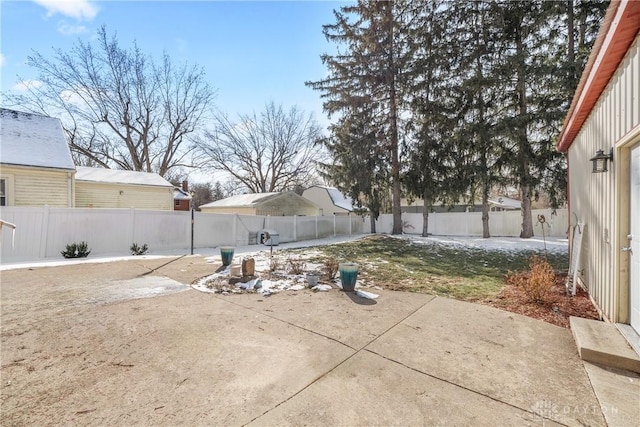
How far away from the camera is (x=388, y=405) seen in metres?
2.07

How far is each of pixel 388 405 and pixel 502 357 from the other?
150cm

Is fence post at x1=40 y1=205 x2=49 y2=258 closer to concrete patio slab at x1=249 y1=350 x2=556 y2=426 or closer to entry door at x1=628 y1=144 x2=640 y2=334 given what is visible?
concrete patio slab at x1=249 y1=350 x2=556 y2=426

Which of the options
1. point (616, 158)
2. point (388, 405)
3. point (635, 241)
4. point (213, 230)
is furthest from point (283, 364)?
point (213, 230)

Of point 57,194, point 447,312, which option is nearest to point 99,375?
point 447,312

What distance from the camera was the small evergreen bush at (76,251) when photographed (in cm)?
848

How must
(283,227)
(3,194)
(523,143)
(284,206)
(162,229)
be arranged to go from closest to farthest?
(3,194), (162,229), (523,143), (283,227), (284,206)

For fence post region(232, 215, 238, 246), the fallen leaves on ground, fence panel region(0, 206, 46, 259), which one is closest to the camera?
the fallen leaves on ground

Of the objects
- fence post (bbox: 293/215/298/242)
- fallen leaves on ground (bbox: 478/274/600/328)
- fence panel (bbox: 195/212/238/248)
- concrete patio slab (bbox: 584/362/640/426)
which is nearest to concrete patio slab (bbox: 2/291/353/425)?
concrete patio slab (bbox: 584/362/640/426)

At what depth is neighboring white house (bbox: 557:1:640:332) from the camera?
266 cm

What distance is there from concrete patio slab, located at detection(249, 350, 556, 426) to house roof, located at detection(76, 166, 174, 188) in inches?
642

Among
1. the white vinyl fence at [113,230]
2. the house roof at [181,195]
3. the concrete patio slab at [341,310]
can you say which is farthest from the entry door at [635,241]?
the house roof at [181,195]

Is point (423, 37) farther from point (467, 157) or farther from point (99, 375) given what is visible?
point (99, 375)

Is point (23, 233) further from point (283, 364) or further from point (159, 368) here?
point (283, 364)

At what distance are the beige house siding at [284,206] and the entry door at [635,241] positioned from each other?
17.0 metres
